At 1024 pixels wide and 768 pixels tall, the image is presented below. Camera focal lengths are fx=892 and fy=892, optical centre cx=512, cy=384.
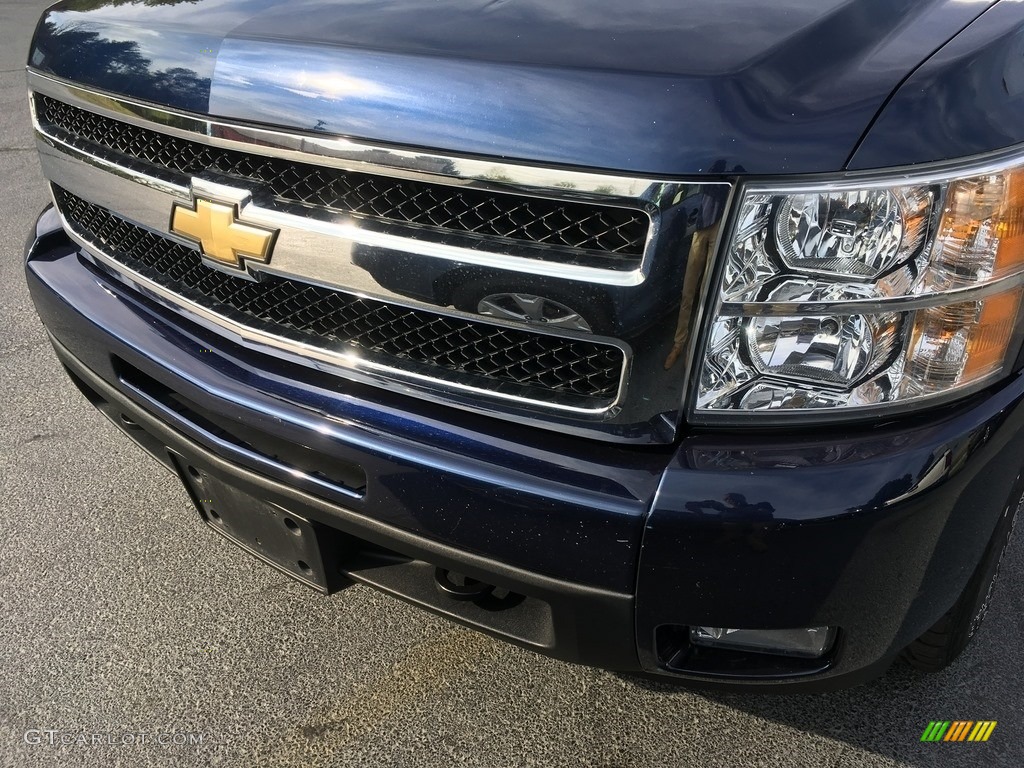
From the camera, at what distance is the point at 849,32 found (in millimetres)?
1439

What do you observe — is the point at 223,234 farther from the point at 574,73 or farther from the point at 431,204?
the point at 574,73

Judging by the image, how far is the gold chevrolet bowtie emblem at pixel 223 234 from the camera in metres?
1.63

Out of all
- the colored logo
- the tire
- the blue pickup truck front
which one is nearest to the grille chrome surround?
the blue pickup truck front

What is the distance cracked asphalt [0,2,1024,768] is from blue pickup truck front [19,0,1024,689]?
0.48m

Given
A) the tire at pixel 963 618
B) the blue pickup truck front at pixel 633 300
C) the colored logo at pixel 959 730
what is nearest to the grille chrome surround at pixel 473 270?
the blue pickup truck front at pixel 633 300

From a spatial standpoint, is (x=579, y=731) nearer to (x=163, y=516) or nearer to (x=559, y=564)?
(x=559, y=564)

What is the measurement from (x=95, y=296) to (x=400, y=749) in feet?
4.20

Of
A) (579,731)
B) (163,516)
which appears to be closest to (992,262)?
(579,731)

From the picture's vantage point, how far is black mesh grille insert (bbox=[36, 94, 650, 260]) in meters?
1.35

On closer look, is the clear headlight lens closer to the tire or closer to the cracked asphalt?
the tire

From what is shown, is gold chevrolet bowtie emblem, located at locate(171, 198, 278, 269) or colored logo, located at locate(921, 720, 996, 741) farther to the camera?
colored logo, located at locate(921, 720, 996, 741)

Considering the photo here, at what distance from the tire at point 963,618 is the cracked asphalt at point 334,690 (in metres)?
0.14

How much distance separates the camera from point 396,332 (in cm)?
164

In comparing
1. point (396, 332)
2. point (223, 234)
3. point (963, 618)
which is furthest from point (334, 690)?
point (963, 618)
